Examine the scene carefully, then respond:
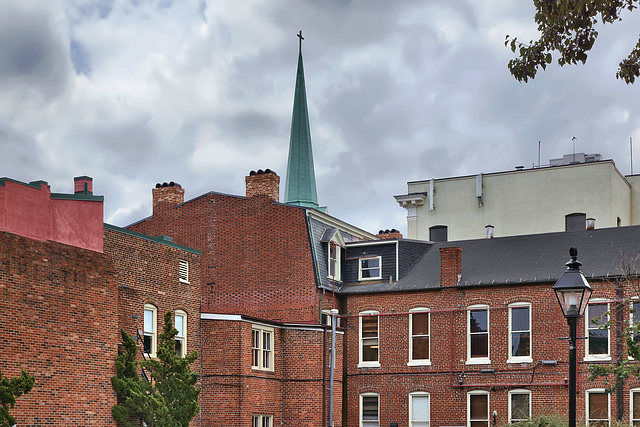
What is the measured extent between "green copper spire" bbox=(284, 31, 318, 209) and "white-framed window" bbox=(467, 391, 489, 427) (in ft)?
63.5

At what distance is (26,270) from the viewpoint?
25.8 meters

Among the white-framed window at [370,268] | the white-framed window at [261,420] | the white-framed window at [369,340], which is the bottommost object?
the white-framed window at [261,420]

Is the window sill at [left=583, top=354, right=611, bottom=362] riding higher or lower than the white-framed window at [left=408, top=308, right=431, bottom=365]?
lower

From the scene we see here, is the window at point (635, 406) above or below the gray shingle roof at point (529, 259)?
below

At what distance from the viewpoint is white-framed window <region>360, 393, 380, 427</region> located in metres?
41.9

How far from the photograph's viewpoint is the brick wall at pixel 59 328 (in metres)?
25.2

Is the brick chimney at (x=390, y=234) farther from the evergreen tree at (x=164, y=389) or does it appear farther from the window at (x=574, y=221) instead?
the evergreen tree at (x=164, y=389)

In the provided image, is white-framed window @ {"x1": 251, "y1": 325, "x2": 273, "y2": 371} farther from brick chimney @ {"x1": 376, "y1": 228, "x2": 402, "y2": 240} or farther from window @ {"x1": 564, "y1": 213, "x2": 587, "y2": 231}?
window @ {"x1": 564, "y1": 213, "x2": 587, "y2": 231}

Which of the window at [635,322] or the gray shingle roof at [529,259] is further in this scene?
the gray shingle roof at [529,259]

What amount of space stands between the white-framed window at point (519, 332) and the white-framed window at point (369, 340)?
6135 mm

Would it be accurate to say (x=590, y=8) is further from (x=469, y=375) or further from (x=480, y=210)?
(x=480, y=210)

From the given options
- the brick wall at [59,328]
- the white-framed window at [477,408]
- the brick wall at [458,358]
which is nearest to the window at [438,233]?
the brick wall at [458,358]

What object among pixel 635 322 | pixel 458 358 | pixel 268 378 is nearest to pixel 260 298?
pixel 268 378

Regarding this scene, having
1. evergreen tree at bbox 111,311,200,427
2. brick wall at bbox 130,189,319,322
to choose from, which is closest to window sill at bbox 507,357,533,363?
brick wall at bbox 130,189,319,322
